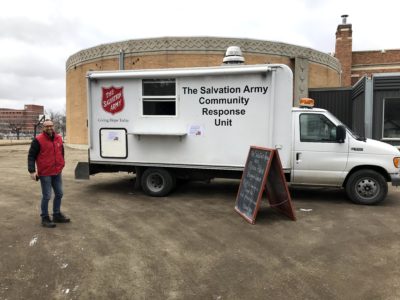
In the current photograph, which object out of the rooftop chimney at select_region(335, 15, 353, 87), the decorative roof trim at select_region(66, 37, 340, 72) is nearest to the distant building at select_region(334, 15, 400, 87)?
the rooftop chimney at select_region(335, 15, 353, 87)

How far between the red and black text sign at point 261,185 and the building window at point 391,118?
8142 mm

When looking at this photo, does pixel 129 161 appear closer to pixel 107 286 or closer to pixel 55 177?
pixel 55 177

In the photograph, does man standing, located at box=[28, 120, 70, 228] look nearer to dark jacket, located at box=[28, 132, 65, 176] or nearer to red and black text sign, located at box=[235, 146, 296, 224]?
dark jacket, located at box=[28, 132, 65, 176]

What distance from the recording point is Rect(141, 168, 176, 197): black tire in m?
8.27

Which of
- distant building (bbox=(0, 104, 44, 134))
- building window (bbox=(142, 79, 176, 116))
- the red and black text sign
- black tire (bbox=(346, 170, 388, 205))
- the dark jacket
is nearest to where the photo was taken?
the dark jacket

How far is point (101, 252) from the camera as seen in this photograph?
488cm

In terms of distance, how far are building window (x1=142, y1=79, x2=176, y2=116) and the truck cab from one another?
2.65m

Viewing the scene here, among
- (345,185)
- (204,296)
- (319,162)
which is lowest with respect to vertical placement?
(204,296)

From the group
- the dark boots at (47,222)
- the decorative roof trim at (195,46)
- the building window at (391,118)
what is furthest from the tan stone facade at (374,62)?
the dark boots at (47,222)

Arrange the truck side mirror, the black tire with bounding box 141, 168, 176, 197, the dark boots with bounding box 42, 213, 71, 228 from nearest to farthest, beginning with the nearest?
1. the dark boots with bounding box 42, 213, 71, 228
2. the truck side mirror
3. the black tire with bounding box 141, 168, 176, 197

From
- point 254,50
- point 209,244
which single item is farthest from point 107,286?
point 254,50

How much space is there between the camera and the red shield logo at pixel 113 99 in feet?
27.3

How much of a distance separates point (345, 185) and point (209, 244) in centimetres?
396

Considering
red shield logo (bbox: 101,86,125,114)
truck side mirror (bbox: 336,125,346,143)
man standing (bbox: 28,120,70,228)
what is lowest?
man standing (bbox: 28,120,70,228)
